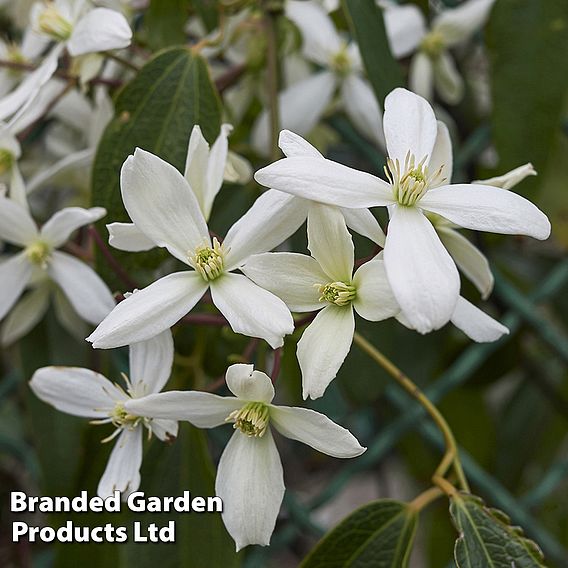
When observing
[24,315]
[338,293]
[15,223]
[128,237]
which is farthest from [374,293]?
[24,315]

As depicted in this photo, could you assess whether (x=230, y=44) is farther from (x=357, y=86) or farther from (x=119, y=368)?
(x=119, y=368)

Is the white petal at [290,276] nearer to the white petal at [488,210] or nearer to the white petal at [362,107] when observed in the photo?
the white petal at [488,210]

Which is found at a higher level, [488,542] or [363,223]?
[363,223]

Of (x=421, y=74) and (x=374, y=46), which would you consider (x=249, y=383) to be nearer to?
(x=374, y=46)

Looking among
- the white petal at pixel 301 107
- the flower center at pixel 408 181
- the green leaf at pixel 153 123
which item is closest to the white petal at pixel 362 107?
the white petal at pixel 301 107

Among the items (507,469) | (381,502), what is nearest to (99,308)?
(381,502)

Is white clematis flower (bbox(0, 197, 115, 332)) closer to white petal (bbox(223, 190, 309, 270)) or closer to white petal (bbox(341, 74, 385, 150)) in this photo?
white petal (bbox(223, 190, 309, 270))

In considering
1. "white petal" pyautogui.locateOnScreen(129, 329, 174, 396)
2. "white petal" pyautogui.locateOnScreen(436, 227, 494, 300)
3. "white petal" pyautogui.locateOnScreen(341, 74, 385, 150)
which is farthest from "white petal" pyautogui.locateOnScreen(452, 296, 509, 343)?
"white petal" pyautogui.locateOnScreen(341, 74, 385, 150)
